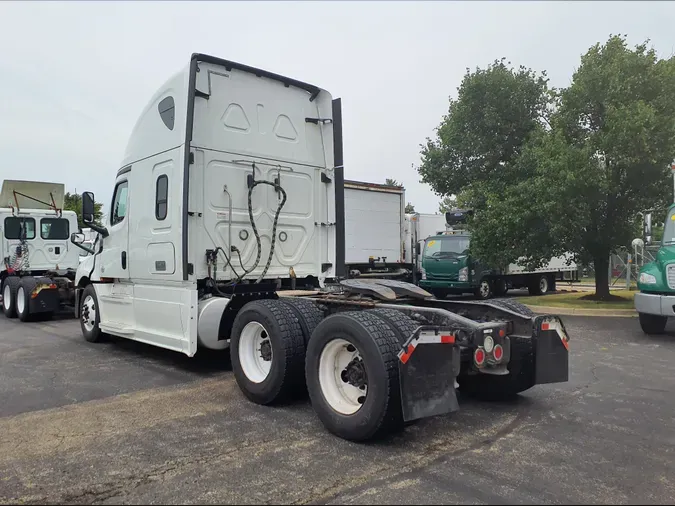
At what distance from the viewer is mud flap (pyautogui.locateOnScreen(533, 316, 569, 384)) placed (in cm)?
501

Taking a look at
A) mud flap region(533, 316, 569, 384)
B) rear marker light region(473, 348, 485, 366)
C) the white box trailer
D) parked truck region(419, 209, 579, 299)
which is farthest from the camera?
the white box trailer

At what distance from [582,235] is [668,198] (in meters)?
2.09

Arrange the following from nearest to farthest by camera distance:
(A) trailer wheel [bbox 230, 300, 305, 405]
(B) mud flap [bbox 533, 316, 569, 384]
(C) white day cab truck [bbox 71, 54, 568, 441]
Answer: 1. (C) white day cab truck [bbox 71, 54, 568, 441]
2. (B) mud flap [bbox 533, 316, 569, 384]
3. (A) trailer wheel [bbox 230, 300, 305, 405]

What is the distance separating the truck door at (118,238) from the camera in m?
7.82

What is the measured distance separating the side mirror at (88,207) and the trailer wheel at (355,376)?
4.68 metres

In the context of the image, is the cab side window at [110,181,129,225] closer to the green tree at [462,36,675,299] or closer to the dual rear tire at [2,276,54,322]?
the dual rear tire at [2,276,54,322]

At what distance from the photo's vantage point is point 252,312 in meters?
5.69

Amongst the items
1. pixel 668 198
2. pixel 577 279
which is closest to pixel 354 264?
pixel 668 198

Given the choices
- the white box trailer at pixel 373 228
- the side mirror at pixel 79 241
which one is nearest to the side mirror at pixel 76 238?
the side mirror at pixel 79 241

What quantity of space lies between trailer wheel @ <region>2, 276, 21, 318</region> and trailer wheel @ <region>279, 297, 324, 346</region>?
1048 cm

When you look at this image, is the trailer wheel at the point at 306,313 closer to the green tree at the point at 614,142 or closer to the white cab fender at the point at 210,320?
the white cab fender at the point at 210,320

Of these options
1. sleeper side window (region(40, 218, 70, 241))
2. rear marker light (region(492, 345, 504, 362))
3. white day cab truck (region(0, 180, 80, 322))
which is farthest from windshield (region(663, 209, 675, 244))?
sleeper side window (region(40, 218, 70, 241))

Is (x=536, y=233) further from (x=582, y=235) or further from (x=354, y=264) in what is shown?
(x=354, y=264)

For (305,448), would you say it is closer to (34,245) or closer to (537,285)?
(34,245)
